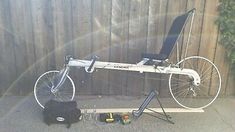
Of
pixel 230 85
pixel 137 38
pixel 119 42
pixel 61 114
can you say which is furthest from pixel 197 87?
pixel 61 114

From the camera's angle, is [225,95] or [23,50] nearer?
[23,50]


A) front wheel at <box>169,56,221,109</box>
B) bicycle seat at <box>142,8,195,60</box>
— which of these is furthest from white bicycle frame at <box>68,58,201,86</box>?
front wheel at <box>169,56,221,109</box>

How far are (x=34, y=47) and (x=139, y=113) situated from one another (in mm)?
1572

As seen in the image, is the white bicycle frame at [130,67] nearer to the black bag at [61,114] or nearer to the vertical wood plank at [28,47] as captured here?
the black bag at [61,114]

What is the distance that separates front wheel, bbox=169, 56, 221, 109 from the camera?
3645 mm

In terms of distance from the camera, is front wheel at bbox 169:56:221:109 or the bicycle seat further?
front wheel at bbox 169:56:221:109

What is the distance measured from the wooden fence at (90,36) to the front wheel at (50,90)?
15 centimetres

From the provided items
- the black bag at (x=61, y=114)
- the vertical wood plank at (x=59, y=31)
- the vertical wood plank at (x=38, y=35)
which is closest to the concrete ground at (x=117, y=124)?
the black bag at (x=61, y=114)

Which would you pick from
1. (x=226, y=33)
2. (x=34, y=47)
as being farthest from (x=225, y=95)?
(x=34, y=47)

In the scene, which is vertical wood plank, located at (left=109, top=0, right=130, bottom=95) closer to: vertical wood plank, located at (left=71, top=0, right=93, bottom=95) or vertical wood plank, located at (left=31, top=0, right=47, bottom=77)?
vertical wood plank, located at (left=71, top=0, right=93, bottom=95)

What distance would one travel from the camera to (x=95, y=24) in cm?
349

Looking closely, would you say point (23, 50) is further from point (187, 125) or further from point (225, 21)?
point (225, 21)

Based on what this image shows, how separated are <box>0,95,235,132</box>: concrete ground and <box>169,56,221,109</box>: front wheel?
158 millimetres

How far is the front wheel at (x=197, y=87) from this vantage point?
3.64m
